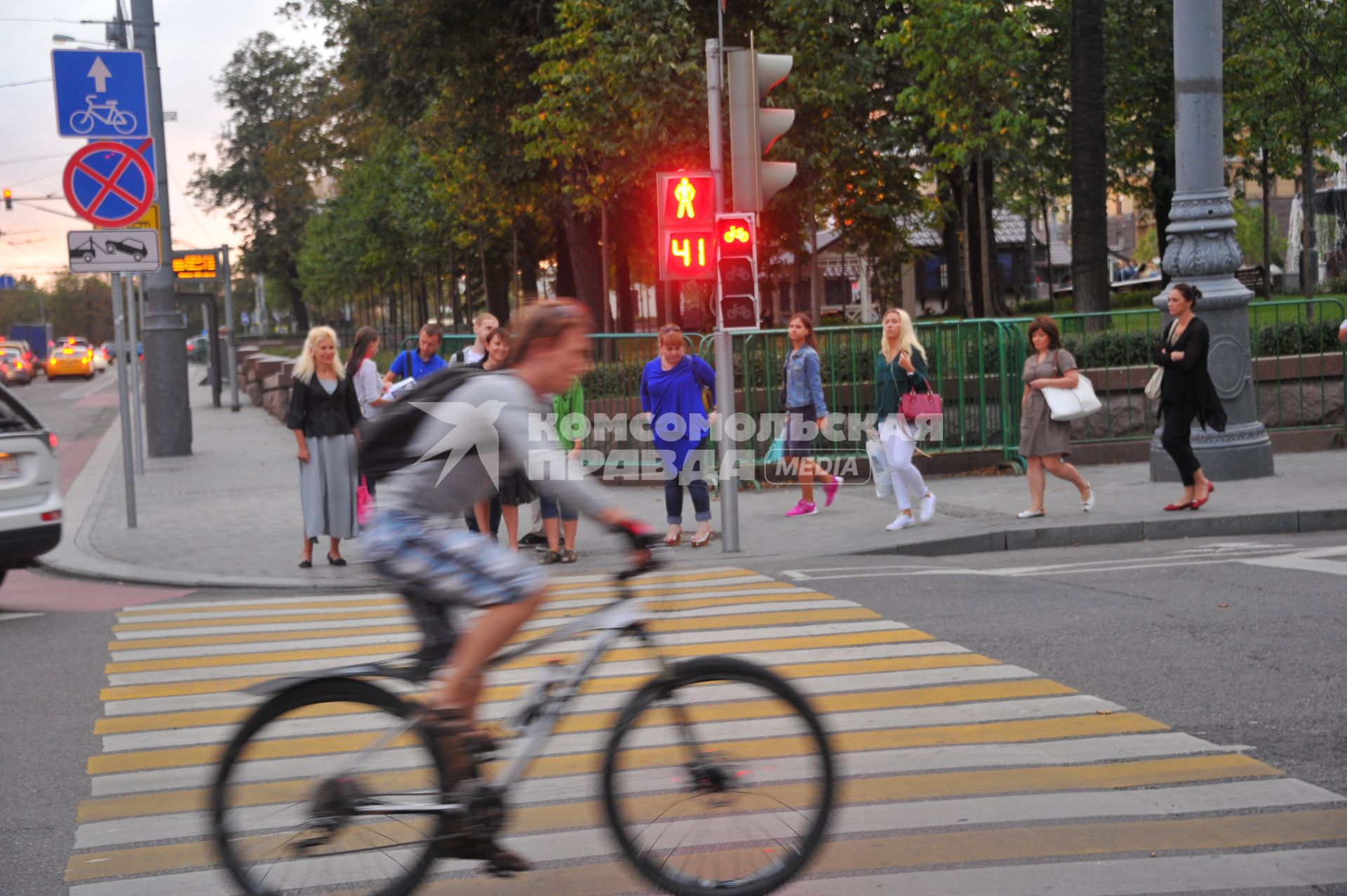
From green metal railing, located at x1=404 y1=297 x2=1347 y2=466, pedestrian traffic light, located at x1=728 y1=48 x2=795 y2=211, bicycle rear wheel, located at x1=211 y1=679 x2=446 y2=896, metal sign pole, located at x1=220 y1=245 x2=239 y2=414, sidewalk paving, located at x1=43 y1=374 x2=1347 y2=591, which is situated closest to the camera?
bicycle rear wheel, located at x1=211 y1=679 x2=446 y2=896

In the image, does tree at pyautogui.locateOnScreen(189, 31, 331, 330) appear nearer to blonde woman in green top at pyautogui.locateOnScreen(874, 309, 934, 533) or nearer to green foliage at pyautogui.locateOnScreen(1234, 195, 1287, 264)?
green foliage at pyautogui.locateOnScreen(1234, 195, 1287, 264)

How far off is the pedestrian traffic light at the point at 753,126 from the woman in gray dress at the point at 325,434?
11.0 ft

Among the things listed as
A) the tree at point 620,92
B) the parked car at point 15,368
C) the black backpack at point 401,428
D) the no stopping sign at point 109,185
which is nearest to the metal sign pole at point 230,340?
the tree at point 620,92

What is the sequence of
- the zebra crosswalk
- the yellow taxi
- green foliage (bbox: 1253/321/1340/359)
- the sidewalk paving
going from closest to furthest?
1. the zebra crosswalk
2. the sidewalk paving
3. green foliage (bbox: 1253/321/1340/359)
4. the yellow taxi

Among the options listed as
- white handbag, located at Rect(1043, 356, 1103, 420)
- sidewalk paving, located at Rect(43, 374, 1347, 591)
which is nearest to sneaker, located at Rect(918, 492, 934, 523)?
sidewalk paving, located at Rect(43, 374, 1347, 591)

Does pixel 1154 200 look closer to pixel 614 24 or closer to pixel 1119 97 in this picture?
pixel 1119 97

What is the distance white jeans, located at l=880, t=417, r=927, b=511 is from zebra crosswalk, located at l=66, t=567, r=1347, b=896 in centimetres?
428

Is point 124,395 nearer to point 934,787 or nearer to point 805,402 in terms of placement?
point 805,402

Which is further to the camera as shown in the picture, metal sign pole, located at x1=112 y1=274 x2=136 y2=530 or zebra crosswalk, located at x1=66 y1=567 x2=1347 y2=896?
metal sign pole, located at x1=112 y1=274 x2=136 y2=530

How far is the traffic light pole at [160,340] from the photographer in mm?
21359

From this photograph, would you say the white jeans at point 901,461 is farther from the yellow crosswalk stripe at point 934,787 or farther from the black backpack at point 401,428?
the black backpack at point 401,428

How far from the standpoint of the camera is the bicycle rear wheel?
3990mm

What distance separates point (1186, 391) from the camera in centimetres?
1221

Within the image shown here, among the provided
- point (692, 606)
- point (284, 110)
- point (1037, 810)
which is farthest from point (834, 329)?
point (284, 110)
